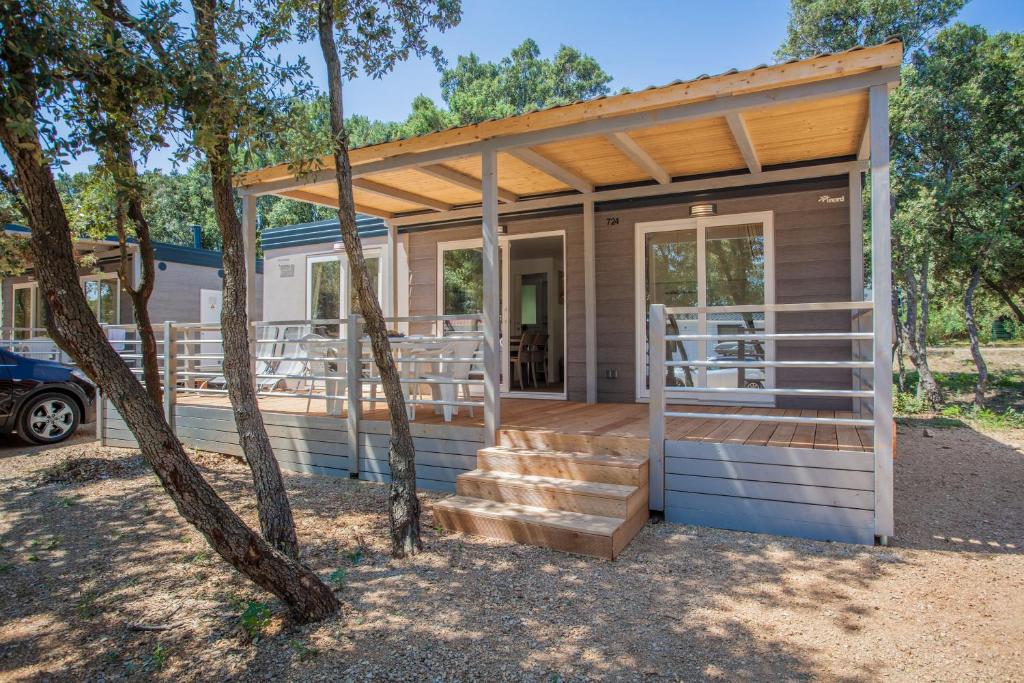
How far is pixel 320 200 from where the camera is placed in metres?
6.63

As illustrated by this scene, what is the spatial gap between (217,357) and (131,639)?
343 centimetres

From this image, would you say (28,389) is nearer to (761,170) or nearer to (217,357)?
(217,357)

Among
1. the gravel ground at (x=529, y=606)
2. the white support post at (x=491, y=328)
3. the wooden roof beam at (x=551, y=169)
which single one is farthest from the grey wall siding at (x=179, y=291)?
the white support post at (x=491, y=328)

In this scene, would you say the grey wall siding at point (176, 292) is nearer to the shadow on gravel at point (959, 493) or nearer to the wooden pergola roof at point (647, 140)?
the wooden pergola roof at point (647, 140)

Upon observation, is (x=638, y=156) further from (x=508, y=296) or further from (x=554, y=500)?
(x=554, y=500)

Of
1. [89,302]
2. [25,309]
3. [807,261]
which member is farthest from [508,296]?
[25,309]

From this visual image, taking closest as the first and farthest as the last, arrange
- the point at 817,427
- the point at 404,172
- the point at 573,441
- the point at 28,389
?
the point at 573,441 → the point at 817,427 → the point at 404,172 → the point at 28,389

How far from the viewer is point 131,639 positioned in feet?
8.75

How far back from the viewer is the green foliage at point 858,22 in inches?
433

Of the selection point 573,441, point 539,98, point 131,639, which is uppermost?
point 539,98

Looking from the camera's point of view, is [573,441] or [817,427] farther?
[817,427]

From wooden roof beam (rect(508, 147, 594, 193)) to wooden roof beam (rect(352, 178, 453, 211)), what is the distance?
1575 mm

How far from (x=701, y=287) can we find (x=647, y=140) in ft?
5.75

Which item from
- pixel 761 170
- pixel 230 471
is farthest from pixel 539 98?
pixel 230 471
